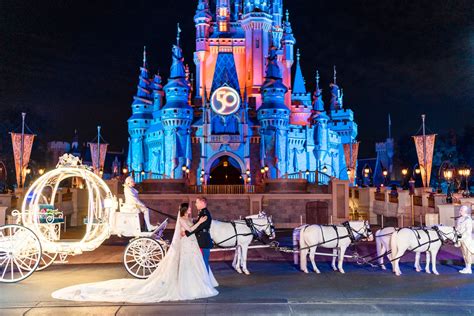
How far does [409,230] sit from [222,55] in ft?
180

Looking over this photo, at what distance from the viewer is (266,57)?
60.5 metres

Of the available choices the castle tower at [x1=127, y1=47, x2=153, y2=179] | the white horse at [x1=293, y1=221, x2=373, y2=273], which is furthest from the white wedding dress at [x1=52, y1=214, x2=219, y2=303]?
the castle tower at [x1=127, y1=47, x2=153, y2=179]

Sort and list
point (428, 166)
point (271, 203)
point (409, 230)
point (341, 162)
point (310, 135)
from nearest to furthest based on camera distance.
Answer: point (409, 230), point (271, 203), point (428, 166), point (310, 135), point (341, 162)

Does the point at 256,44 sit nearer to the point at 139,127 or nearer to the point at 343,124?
the point at 343,124

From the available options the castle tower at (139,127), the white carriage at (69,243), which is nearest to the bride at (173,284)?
the white carriage at (69,243)

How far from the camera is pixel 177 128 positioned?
54781 mm

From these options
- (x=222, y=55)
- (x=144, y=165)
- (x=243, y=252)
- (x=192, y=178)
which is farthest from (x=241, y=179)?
(x=243, y=252)

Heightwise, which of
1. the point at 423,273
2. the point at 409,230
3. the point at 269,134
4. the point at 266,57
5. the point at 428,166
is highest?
the point at 266,57

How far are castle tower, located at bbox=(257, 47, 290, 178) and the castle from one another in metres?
0.12

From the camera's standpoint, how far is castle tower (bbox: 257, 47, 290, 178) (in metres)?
54.2

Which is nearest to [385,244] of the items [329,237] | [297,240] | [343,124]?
[329,237]

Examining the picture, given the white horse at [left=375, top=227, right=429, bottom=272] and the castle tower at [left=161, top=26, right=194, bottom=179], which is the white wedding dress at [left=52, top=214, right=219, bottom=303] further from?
the castle tower at [left=161, top=26, right=194, bottom=179]

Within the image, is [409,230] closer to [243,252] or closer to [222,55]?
[243,252]

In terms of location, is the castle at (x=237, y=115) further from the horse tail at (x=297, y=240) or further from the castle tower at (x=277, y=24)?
the horse tail at (x=297, y=240)
